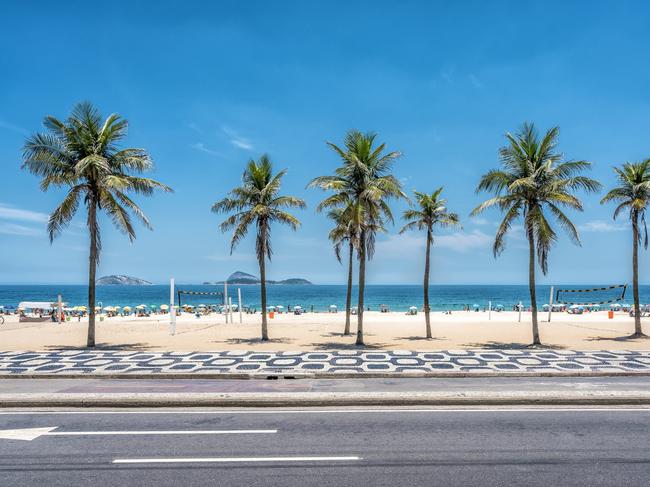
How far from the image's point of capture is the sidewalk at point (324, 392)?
10.4m

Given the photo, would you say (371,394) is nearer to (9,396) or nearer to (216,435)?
(216,435)

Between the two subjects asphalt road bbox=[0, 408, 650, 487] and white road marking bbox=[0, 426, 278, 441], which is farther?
white road marking bbox=[0, 426, 278, 441]

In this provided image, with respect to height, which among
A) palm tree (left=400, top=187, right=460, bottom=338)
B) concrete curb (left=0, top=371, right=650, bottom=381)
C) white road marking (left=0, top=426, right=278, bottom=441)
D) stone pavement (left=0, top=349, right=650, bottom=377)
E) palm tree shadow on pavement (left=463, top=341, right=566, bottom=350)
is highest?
palm tree (left=400, top=187, right=460, bottom=338)

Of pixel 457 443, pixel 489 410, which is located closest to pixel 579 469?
pixel 457 443

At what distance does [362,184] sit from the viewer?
23.6 m

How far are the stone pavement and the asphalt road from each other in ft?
15.4

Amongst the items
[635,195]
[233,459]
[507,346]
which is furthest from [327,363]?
[635,195]

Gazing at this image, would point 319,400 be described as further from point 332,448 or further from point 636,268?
point 636,268

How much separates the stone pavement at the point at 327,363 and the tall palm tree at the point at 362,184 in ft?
19.3

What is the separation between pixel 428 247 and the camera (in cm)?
2809

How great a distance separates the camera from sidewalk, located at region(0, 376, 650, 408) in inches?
408

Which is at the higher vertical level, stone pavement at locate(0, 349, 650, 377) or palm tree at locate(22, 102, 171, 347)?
palm tree at locate(22, 102, 171, 347)

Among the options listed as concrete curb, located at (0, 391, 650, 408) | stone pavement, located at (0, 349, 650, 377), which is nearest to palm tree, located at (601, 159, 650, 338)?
stone pavement, located at (0, 349, 650, 377)

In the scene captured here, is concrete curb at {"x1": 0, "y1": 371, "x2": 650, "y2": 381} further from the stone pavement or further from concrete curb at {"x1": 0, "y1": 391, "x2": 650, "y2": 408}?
concrete curb at {"x1": 0, "y1": 391, "x2": 650, "y2": 408}
